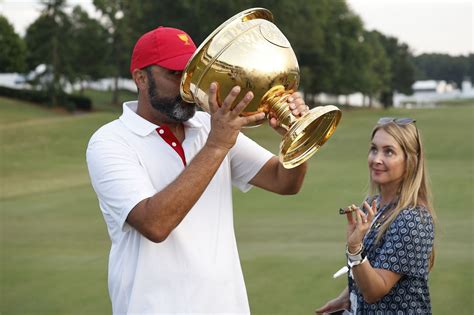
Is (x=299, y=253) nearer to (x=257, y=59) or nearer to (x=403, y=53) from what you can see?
(x=257, y=59)

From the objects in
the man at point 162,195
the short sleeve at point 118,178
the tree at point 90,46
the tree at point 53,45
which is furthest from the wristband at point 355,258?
the tree at point 90,46

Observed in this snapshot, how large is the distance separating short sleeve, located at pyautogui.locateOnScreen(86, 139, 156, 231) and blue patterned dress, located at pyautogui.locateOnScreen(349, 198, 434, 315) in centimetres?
103

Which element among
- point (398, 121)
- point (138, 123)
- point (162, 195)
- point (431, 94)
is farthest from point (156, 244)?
point (431, 94)

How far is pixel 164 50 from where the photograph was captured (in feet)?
8.81

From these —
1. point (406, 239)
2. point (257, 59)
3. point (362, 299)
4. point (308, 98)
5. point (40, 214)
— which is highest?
point (257, 59)

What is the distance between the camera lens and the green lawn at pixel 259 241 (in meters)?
6.44

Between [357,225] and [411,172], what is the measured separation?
1.78ft

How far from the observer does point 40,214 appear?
12508 millimetres

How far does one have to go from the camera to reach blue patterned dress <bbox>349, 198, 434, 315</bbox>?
2.93m

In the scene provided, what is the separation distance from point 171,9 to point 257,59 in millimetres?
50144

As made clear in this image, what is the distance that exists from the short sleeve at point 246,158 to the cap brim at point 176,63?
469 millimetres

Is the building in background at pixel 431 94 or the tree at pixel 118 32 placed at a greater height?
the tree at pixel 118 32

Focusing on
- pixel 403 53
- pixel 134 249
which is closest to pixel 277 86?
pixel 134 249

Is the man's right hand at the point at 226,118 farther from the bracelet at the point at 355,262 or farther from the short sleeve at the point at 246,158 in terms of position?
the bracelet at the point at 355,262
